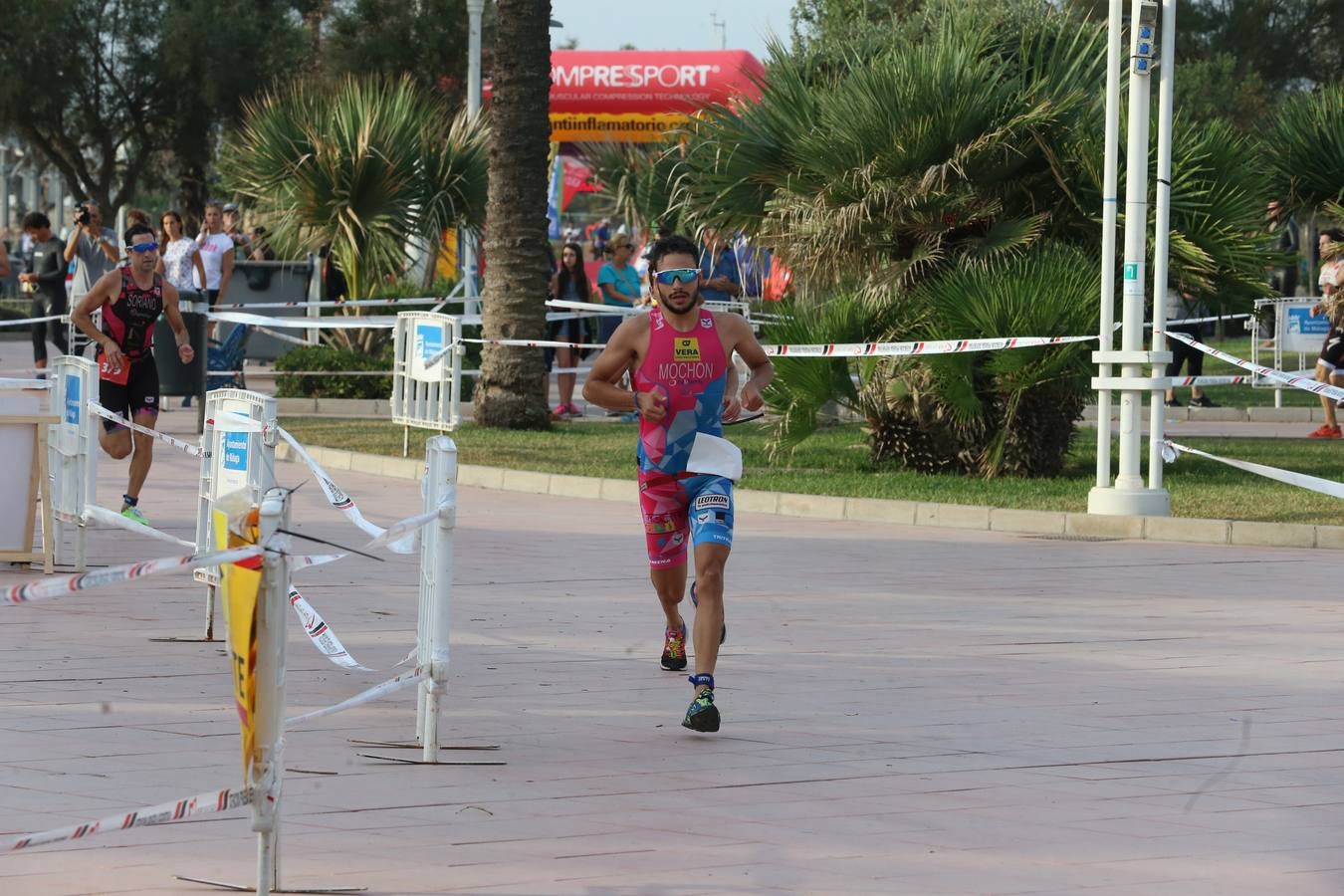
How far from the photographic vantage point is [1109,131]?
45.1ft

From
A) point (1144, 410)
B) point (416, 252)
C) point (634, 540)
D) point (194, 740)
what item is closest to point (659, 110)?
point (416, 252)

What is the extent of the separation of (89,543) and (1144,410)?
1367 centimetres

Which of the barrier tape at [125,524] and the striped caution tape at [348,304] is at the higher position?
the striped caution tape at [348,304]

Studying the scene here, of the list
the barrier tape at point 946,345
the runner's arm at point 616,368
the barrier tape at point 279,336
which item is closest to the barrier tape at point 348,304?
the barrier tape at point 279,336

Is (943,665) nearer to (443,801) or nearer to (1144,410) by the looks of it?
(443,801)

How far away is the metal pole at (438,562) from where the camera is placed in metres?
6.57

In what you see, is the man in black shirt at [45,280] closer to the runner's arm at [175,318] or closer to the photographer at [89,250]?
the photographer at [89,250]

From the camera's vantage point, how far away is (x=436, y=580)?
6.61 m

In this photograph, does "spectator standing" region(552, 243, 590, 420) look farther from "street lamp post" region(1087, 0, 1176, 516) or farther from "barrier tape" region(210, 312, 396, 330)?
"street lamp post" region(1087, 0, 1176, 516)

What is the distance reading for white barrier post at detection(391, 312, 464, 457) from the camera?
16766 millimetres

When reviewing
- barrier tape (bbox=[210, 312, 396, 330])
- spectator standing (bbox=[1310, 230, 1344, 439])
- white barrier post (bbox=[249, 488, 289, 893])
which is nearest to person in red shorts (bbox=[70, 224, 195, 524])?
barrier tape (bbox=[210, 312, 396, 330])

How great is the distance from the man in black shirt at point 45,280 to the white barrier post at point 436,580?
17.3 metres

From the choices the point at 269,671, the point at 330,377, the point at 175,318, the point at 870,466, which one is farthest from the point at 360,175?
the point at 269,671

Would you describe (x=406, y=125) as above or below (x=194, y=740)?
above
